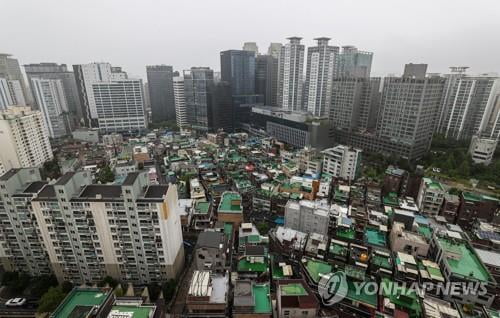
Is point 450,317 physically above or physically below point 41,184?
below

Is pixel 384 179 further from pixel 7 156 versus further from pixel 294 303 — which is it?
pixel 7 156

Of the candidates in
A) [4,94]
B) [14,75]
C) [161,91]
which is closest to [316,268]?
[161,91]

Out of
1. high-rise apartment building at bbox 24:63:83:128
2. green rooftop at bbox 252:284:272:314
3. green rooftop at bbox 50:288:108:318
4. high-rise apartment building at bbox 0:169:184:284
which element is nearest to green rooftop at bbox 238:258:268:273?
green rooftop at bbox 252:284:272:314

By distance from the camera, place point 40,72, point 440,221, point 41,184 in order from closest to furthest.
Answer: point 41,184 → point 440,221 → point 40,72

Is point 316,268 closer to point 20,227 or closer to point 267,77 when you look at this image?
point 20,227

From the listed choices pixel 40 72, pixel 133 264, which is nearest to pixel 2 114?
pixel 133 264

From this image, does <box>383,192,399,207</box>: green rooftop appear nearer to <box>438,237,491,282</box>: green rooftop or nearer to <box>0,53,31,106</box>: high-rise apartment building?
<box>438,237,491,282</box>: green rooftop
